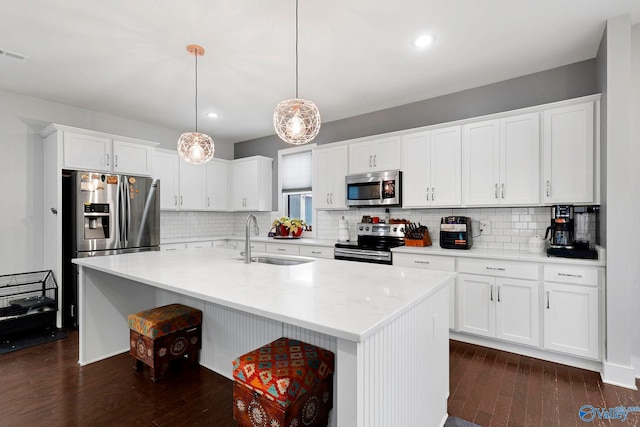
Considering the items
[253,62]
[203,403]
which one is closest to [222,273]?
[203,403]

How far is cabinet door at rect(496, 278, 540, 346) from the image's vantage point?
9.29 feet

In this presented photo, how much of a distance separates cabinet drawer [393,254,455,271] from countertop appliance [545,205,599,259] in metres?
0.85

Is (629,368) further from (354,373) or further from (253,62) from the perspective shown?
(253,62)

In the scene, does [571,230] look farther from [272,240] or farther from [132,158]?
[132,158]

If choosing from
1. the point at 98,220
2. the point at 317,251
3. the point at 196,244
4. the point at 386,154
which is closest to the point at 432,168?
the point at 386,154

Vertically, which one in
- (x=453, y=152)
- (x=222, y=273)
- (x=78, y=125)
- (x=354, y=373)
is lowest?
(x=354, y=373)

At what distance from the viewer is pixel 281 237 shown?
500cm

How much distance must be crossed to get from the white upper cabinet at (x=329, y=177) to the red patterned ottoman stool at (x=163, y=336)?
2524 mm

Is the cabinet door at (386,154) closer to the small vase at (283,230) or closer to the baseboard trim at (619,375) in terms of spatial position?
the small vase at (283,230)

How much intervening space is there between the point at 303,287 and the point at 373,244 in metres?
2.51

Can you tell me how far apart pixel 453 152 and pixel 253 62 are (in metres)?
2.29

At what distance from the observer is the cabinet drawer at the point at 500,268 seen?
112 inches

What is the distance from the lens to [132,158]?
433 centimetres

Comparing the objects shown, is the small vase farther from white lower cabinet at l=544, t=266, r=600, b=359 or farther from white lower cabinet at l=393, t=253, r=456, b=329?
white lower cabinet at l=544, t=266, r=600, b=359
